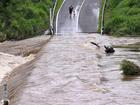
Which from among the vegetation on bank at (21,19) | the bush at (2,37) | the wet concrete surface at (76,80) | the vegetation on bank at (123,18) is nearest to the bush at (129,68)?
the wet concrete surface at (76,80)

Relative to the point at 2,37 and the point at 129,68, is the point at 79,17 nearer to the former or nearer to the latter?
the point at 2,37

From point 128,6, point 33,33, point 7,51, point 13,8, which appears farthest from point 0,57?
point 128,6

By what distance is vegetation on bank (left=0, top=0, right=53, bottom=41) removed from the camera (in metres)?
47.1

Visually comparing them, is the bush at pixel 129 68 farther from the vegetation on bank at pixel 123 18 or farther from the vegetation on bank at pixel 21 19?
the vegetation on bank at pixel 21 19

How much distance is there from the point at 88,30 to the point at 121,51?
43.4ft

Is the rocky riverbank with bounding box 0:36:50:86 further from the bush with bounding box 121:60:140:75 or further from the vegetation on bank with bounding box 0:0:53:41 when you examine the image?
the bush with bounding box 121:60:140:75

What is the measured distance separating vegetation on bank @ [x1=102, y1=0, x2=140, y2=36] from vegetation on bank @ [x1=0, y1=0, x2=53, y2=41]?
7.07 meters

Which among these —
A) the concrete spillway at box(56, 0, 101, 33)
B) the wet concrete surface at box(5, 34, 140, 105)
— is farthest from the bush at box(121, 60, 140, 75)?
the concrete spillway at box(56, 0, 101, 33)

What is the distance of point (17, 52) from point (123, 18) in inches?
543

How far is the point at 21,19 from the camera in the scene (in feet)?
163

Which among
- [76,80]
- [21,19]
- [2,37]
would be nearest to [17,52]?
[2,37]

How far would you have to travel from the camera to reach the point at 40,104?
20219mm

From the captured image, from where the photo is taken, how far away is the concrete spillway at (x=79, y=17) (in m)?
50.2

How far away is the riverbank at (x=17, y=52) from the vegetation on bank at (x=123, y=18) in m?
6.82
